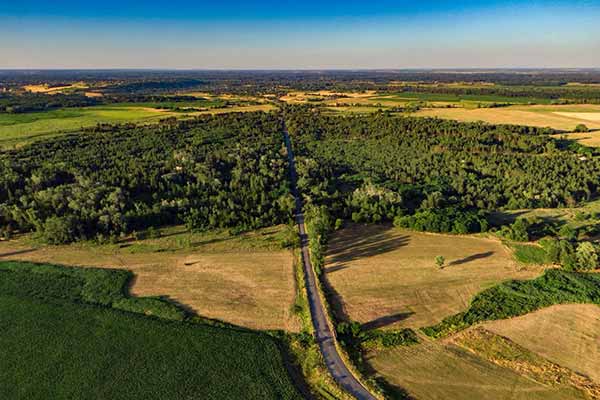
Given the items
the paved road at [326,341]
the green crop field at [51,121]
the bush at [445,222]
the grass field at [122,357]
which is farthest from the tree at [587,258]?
the green crop field at [51,121]

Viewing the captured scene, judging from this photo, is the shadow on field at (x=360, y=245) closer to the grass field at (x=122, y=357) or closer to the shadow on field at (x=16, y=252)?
the grass field at (x=122, y=357)

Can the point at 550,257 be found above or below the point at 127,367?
above

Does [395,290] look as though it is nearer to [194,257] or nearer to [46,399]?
[194,257]

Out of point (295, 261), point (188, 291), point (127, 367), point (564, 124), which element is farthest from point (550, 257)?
point (564, 124)

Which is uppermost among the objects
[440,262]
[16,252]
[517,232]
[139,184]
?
[139,184]

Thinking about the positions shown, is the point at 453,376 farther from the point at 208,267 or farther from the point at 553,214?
the point at 553,214

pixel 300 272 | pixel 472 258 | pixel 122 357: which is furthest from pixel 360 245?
pixel 122 357

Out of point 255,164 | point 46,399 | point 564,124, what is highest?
point 564,124

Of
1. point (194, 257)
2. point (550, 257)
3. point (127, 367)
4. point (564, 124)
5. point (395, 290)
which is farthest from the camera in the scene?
point (564, 124)
